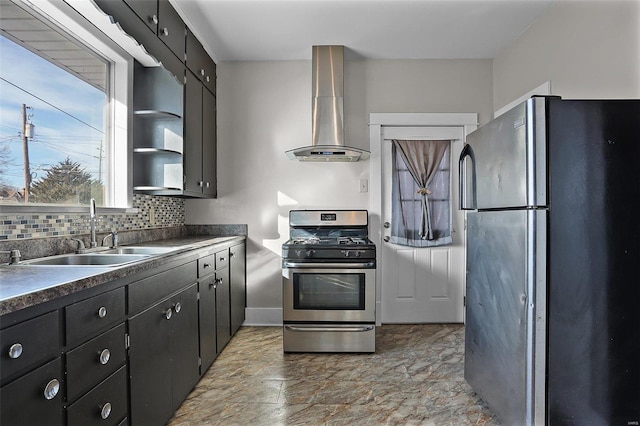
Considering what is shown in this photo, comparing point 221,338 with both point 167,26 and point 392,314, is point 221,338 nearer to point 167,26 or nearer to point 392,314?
point 392,314

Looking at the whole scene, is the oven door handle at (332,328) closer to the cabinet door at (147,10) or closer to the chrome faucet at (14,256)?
the chrome faucet at (14,256)

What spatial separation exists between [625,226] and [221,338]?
245cm

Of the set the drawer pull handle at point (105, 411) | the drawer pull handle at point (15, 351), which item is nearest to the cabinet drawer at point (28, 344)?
the drawer pull handle at point (15, 351)

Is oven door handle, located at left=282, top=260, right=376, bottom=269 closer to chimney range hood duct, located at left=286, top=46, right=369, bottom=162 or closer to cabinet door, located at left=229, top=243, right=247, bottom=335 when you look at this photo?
cabinet door, located at left=229, top=243, right=247, bottom=335

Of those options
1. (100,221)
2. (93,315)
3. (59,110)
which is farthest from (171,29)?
(93,315)

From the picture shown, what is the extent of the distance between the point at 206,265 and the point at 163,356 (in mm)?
692

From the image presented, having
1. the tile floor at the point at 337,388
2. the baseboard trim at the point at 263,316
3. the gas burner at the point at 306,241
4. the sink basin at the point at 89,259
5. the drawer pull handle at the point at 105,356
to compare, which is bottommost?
the tile floor at the point at 337,388

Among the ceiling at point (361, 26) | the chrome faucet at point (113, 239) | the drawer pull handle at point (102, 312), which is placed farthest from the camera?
the ceiling at point (361, 26)

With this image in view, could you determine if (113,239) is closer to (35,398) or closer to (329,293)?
(35,398)

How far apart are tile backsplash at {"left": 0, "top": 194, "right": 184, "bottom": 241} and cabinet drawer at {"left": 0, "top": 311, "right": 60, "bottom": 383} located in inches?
30.0

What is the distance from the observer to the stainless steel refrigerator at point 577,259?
58.2 inches

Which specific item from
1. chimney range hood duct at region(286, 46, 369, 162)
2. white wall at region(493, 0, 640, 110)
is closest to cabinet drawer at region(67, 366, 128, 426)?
chimney range hood duct at region(286, 46, 369, 162)

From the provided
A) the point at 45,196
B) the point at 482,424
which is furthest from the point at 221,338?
the point at 482,424

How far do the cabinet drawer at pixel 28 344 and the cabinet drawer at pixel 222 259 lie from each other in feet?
5.02
